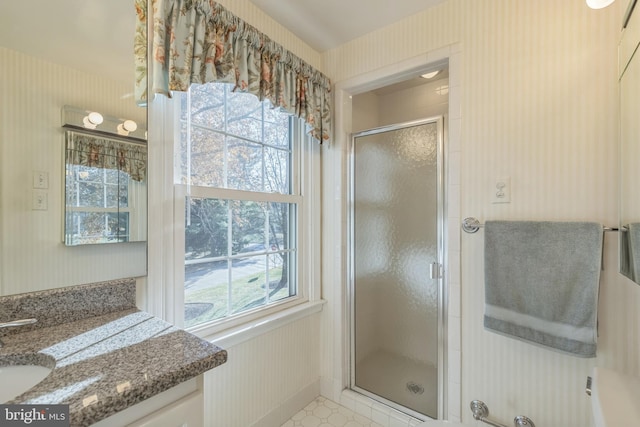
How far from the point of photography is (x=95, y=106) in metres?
1.06

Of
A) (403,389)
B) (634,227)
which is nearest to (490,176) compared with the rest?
(634,227)

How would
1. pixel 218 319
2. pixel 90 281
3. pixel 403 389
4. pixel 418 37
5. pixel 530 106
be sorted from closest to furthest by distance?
pixel 90 281, pixel 530 106, pixel 218 319, pixel 418 37, pixel 403 389

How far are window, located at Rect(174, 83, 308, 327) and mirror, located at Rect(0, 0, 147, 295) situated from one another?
0.28m

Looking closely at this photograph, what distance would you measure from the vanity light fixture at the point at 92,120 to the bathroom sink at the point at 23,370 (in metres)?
0.75

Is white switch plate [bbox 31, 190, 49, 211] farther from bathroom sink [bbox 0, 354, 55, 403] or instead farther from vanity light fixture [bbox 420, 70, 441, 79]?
vanity light fixture [bbox 420, 70, 441, 79]

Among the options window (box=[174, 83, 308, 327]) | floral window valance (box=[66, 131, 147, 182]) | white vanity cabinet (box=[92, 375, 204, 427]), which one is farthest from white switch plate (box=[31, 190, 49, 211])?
white vanity cabinet (box=[92, 375, 204, 427])

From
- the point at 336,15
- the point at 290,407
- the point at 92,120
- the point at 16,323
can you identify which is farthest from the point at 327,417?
the point at 336,15

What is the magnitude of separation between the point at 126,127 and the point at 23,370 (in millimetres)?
832

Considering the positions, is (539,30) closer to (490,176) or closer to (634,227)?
(490,176)

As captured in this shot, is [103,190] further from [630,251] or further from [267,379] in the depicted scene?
[630,251]

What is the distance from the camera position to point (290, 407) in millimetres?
1777

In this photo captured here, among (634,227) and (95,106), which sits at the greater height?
(95,106)

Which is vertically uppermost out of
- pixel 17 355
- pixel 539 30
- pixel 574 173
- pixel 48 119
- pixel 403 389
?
pixel 539 30

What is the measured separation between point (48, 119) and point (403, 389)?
→ 215 cm
